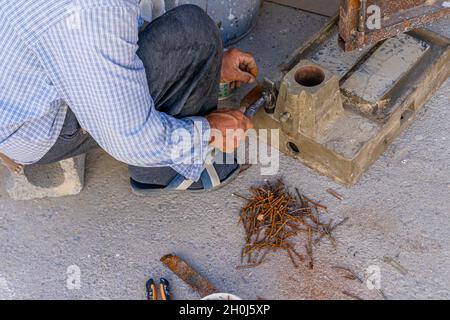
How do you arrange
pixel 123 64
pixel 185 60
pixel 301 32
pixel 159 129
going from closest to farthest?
pixel 123 64, pixel 159 129, pixel 185 60, pixel 301 32

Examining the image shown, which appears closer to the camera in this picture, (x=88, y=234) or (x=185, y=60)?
(x=185, y=60)

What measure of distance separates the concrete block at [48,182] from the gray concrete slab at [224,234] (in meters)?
0.04

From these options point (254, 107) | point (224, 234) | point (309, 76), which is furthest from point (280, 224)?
point (309, 76)

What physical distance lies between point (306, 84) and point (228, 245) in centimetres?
80

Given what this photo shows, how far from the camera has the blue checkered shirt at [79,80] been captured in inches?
73.3

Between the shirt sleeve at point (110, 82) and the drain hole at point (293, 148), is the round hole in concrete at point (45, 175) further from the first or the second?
the drain hole at point (293, 148)

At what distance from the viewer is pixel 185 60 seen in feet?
8.09

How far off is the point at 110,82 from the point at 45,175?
3.82 feet

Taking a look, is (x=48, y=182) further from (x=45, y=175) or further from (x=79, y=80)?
(x=79, y=80)

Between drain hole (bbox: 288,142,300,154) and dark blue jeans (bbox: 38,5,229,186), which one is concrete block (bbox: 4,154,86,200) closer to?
dark blue jeans (bbox: 38,5,229,186)

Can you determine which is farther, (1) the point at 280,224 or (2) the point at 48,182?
(2) the point at 48,182

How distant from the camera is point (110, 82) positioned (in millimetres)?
1945
